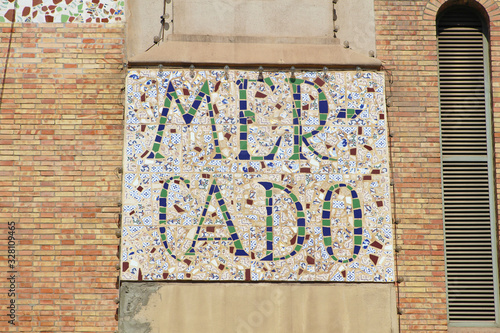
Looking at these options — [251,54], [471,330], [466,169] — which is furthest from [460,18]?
[471,330]

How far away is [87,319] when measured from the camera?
335 inches

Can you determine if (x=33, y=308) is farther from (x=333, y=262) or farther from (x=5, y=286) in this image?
(x=333, y=262)

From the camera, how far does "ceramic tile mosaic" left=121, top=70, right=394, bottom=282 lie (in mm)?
8609

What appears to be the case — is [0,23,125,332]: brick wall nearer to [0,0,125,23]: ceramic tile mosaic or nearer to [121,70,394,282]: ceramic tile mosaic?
[0,0,125,23]: ceramic tile mosaic

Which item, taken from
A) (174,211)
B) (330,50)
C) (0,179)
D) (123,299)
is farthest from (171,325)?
(330,50)

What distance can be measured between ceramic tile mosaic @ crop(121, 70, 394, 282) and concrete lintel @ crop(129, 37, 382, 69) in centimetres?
13

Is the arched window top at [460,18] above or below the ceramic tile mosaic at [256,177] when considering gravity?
above

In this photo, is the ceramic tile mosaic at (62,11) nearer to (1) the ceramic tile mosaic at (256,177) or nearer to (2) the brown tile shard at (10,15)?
(2) the brown tile shard at (10,15)

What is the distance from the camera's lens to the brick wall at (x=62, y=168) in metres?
8.54

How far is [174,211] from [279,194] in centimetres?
117

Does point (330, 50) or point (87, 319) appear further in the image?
point (330, 50)

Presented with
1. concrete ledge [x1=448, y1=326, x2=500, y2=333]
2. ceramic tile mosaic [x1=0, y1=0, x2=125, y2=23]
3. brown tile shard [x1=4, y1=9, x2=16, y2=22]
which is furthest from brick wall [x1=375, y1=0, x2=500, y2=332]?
brown tile shard [x1=4, y1=9, x2=16, y2=22]

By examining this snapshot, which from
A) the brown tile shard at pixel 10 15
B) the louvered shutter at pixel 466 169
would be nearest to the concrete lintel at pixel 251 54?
the louvered shutter at pixel 466 169

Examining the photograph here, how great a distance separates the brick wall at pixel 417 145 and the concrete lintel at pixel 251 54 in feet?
1.34
